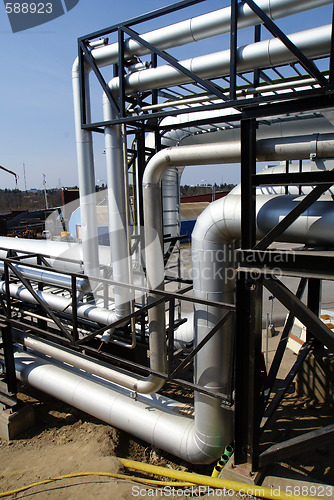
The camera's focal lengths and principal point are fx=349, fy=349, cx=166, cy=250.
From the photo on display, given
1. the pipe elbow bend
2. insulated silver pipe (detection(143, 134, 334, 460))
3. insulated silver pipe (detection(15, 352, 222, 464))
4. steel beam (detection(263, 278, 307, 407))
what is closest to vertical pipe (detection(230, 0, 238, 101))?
insulated silver pipe (detection(143, 134, 334, 460))

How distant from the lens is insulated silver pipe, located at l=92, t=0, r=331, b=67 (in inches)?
160

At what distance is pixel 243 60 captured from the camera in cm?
434

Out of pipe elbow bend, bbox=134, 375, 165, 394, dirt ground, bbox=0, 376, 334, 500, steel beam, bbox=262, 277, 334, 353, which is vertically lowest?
dirt ground, bbox=0, 376, 334, 500

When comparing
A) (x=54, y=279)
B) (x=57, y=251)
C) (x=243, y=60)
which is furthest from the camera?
(x=57, y=251)

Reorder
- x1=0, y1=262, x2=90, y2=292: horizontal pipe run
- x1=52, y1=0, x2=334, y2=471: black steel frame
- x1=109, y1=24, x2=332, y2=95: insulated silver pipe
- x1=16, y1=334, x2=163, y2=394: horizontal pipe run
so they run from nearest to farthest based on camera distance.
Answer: x1=52, y1=0, x2=334, y2=471: black steel frame → x1=109, y1=24, x2=332, y2=95: insulated silver pipe → x1=16, y1=334, x2=163, y2=394: horizontal pipe run → x1=0, y1=262, x2=90, y2=292: horizontal pipe run

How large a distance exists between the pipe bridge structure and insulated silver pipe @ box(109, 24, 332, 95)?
1 centimetres

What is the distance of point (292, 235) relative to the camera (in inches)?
152

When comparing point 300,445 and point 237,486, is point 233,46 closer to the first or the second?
point 300,445

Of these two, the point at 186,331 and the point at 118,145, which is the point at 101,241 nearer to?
the point at 186,331

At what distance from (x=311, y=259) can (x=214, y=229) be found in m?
1.21

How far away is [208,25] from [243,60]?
72 cm

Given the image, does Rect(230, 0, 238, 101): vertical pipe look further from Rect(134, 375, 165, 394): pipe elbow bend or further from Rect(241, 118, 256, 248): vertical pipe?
Rect(134, 375, 165, 394): pipe elbow bend

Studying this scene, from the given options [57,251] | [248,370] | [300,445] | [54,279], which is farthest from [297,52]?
[57,251]

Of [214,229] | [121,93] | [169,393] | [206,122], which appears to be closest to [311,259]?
[214,229]
